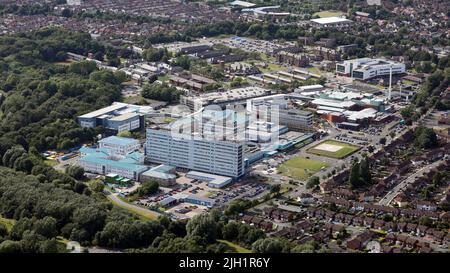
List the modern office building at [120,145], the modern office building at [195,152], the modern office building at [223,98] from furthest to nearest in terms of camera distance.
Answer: the modern office building at [223,98], the modern office building at [120,145], the modern office building at [195,152]

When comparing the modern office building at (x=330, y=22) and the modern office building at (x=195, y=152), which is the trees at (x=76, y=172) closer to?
the modern office building at (x=195, y=152)

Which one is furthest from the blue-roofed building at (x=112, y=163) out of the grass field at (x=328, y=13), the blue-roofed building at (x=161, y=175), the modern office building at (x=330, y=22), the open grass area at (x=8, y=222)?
the grass field at (x=328, y=13)

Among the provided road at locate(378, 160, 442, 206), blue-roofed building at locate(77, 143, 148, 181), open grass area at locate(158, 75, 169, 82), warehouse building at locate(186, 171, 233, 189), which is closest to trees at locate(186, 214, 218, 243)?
warehouse building at locate(186, 171, 233, 189)

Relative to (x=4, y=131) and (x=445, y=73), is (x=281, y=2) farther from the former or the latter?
(x=4, y=131)

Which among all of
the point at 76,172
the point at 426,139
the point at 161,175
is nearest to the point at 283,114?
the point at 426,139

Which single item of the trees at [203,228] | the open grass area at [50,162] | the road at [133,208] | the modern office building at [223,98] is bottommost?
the open grass area at [50,162]

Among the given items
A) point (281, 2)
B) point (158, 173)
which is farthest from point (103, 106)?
point (281, 2)

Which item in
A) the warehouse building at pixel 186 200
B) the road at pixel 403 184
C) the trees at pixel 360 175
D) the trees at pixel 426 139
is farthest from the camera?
the trees at pixel 426 139

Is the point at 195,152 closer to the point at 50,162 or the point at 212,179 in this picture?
the point at 212,179
